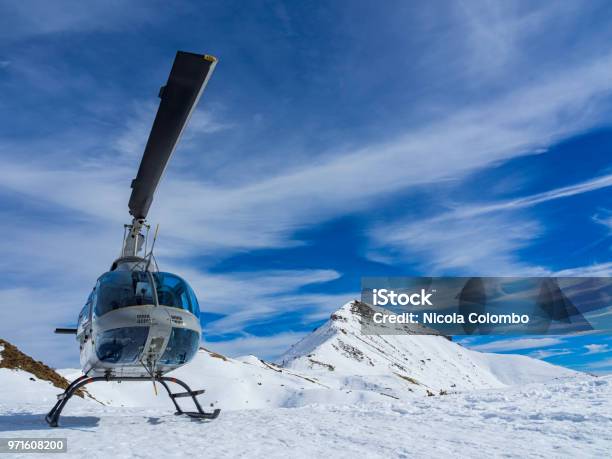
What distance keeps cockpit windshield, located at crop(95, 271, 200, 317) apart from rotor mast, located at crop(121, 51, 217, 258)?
4.37ft

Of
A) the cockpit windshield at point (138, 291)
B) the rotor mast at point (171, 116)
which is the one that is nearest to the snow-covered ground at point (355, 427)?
the cockpit windshield at point (138, 291)

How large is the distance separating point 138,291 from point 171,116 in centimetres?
367

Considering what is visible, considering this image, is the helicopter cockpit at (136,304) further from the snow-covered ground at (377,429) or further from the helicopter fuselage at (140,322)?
the snow-covered ground at (377,429)

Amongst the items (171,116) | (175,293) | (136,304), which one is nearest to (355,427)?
(175,293)

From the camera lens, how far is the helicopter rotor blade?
5.48m

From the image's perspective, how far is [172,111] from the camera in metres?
6.23

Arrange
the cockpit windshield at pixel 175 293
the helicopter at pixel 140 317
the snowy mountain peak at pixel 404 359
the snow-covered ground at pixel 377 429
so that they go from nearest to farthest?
the snow-covered ground at pixel 377 429
the helicopter at pixel 140 317
the cockpit windshield at pixel 175 293
the snowy mountain peak at pixel 404 359

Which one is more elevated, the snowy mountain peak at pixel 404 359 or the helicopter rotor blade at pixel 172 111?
the snowy mountain peak at pixel 404 359

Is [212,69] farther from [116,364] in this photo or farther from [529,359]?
[529,359]

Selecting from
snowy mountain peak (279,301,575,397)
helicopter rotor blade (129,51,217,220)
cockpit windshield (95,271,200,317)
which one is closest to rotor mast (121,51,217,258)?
helicopter rotor blade (129,51,217,220)

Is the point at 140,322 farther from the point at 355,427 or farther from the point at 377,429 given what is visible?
the point at 377,429

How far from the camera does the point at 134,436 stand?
27.3ft

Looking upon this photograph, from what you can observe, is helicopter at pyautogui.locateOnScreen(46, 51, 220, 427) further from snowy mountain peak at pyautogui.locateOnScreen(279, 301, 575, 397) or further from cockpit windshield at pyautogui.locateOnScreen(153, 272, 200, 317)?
snowy mountain peak at pyautogui.locateOnScreen(279, 301, 575, 397)

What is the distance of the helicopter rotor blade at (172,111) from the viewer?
18.0 ft
